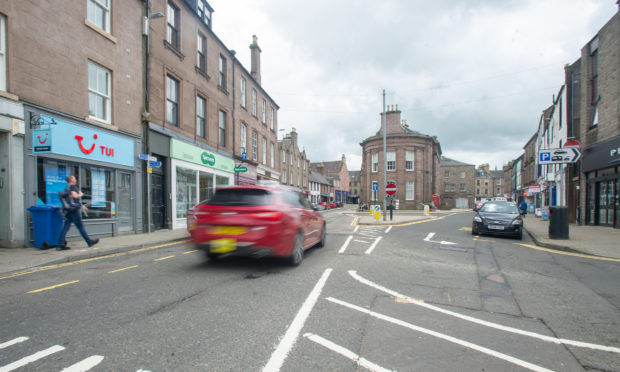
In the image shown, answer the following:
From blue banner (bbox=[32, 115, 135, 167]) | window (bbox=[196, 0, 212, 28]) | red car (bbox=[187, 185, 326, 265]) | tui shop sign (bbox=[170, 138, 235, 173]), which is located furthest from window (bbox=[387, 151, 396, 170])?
red car (bbox=[187, 185, 326, 265])

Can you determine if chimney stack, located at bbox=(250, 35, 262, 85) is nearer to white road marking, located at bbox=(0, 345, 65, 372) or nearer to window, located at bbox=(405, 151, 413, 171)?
window, located at bbox=(405, 151, 413, 171)

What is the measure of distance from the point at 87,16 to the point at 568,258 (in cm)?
1502

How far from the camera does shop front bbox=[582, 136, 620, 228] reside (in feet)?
44.2

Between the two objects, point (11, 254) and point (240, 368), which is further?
point (11, 254)

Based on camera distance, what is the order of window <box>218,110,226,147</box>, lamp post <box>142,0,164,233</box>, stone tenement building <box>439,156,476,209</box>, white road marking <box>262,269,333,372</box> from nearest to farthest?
white road marking <box>262,269,333,372</box> < lamp post <box>142,0,164,233</box> < window <box>218,110,226,147</box> < stone tenement building <box>439,156,476,209</box>

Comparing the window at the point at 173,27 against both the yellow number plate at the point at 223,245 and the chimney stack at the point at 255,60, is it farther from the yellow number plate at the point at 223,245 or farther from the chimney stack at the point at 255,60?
the yellow number plate at the point at 223,245

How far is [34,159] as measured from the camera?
26.7ft

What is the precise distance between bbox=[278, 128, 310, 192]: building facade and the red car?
2914cm

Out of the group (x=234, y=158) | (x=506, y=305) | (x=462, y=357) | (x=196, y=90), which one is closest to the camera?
(x=462, y=357)

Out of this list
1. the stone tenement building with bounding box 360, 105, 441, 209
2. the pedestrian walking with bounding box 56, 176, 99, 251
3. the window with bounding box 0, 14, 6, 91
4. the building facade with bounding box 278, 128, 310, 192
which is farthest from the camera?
the stone tenement building with bounding box 360, 105, 441, 209

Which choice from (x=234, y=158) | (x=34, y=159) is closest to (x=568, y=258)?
(x=34, y=159)

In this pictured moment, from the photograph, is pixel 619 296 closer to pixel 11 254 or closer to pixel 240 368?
pixel 240 368

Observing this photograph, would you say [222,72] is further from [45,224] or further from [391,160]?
[391,160]

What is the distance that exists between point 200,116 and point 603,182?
19688 millimetres
